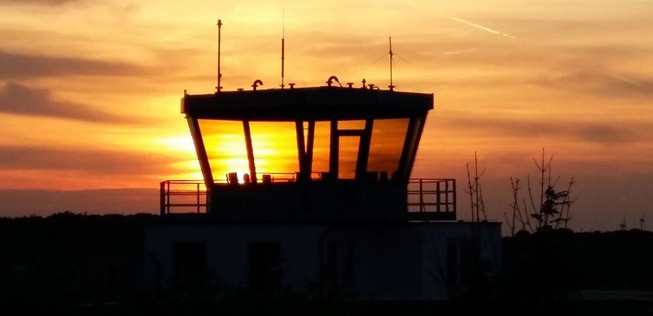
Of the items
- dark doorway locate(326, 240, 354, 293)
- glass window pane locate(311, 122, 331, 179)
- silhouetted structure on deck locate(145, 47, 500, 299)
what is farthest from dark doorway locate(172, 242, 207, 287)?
glass window pane locate(311, 122, 331, 179)

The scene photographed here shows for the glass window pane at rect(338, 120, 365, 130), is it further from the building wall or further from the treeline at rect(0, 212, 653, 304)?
the treeline at rect(0, 212, 653, 304)

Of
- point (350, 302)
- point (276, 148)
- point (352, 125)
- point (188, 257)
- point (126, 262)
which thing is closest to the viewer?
point (350, 302)

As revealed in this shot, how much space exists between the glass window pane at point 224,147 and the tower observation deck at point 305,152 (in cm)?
3

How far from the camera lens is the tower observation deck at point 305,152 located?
1672 inches

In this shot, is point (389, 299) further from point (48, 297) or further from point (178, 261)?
point (48, 297)

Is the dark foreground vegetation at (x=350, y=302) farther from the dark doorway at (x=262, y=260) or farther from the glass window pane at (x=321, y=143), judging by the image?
the glass window pane at (x=321, y=143)

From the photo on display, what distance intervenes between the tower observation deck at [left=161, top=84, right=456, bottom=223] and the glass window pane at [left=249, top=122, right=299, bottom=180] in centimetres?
3

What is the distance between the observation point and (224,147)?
4366 cm

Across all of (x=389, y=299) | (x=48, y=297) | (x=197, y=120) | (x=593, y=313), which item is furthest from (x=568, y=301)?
(x=197, y=120)

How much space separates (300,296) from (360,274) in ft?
51.5

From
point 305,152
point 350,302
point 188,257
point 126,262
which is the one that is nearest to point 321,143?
point 305,152

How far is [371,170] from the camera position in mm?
43406

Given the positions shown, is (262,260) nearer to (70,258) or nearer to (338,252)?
(338,252)

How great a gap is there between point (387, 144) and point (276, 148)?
339 cm
